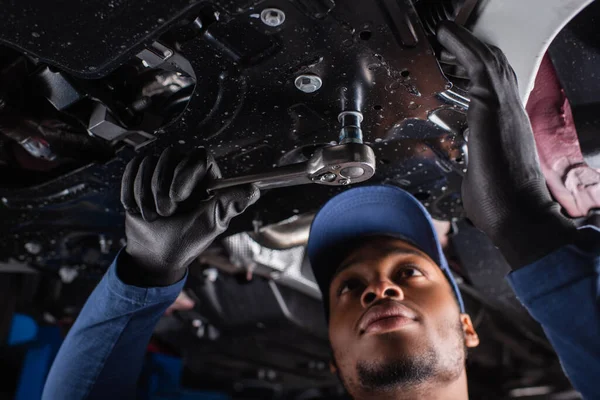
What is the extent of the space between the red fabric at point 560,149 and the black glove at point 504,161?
284 millimetres

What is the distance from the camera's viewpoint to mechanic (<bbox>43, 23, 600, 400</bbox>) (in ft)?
2.34

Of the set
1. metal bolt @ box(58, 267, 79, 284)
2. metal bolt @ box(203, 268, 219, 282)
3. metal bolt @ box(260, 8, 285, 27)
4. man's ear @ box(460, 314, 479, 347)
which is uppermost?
metal bolt @ box(260, 8, 285, 27)

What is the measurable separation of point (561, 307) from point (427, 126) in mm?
307

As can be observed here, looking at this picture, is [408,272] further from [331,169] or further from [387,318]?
[331,169]

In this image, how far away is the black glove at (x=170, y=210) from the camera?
84 cm

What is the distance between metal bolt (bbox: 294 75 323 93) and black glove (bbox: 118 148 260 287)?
197 millimetres

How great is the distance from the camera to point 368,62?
705 millimetres

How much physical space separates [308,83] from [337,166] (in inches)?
4.6

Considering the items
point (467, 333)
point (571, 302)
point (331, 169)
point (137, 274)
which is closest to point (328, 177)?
point (331, 169)

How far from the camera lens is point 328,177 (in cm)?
75

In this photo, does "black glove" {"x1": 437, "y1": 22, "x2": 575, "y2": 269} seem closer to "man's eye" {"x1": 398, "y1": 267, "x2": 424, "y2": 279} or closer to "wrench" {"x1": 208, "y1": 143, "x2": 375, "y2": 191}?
"wrench" {"x1": 208, "y1": 143, "x2": 375, "y2": 191}

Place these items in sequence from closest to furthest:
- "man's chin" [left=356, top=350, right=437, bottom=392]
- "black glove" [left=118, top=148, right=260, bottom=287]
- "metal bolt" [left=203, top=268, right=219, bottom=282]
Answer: "black glove" [left=118, top=148, right=260, bottom=287] < "man's chin" [left=356, top=350, right=437, bottom=392] < "metal bolt" [left=203, top=268, right=219, bottom=282]

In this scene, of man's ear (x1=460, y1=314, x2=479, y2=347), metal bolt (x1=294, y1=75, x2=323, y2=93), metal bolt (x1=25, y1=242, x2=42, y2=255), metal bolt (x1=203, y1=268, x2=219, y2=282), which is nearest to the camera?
metal bolt (x1=294, y1=75, x2=323, y2=93)

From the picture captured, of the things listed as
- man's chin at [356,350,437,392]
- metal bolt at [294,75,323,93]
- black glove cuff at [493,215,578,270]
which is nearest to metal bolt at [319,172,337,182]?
metal bolt at [294,75,323,93]
